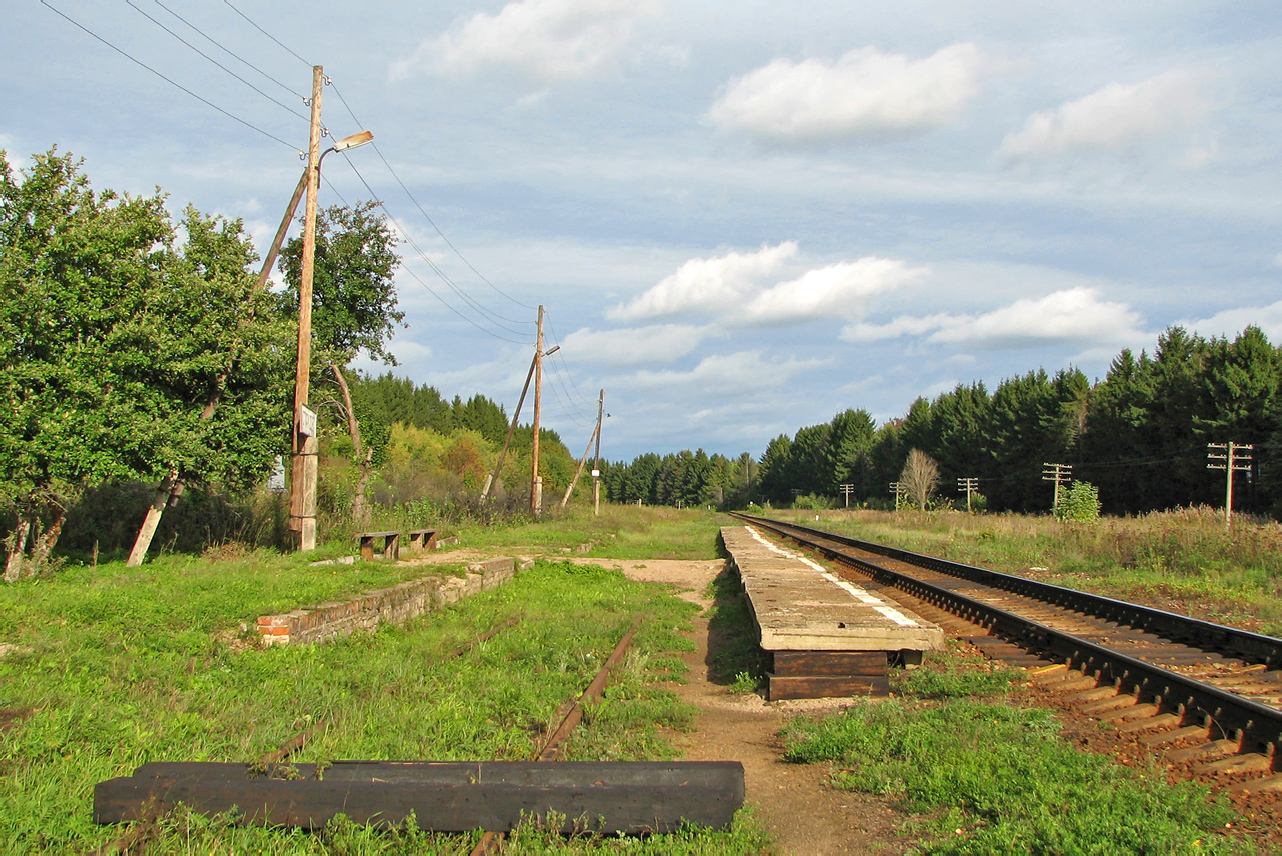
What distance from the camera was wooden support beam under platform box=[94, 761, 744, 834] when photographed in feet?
12.8

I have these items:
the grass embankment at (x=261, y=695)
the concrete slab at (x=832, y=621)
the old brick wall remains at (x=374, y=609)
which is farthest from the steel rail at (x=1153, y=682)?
the old brick wall remains at (x=374, y=609)

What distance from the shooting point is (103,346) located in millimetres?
11234

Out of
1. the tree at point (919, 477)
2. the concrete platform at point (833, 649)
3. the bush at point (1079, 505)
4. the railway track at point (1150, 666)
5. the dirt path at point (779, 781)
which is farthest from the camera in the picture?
the tree at point (919, 477)

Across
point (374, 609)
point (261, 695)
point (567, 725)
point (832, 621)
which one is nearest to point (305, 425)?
point (374, 609)

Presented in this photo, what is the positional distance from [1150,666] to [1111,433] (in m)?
55.2

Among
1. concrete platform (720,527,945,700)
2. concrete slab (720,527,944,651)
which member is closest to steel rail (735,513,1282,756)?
concrete slab (720,527,944,651)

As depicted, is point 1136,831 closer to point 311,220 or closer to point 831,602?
point 831,602

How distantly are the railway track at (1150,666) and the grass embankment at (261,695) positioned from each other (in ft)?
9.30

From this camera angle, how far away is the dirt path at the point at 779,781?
400 centimetres

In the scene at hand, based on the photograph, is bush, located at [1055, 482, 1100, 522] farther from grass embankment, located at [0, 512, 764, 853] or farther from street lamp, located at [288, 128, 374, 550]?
street lamp, located at [288, 128, 374, 550]

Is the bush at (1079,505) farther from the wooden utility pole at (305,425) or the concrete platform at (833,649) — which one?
the concrete platform at (833,649)

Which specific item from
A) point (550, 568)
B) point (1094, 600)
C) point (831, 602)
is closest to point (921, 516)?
point (550, 568)

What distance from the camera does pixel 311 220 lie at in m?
14.9

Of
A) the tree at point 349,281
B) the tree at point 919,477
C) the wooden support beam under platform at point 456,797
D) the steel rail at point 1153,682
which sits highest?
the tree at point 349,281
